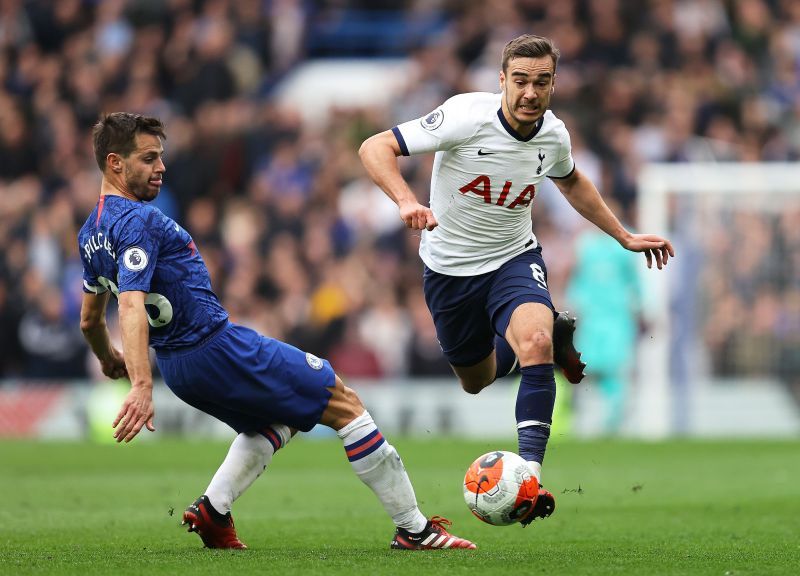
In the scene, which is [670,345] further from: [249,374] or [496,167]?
[249,374]

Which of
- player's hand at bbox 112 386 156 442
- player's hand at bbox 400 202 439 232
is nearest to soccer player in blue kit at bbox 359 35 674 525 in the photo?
player's hand at bbox 400 202 439 232

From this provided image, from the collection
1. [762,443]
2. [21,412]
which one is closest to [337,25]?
[21,412]

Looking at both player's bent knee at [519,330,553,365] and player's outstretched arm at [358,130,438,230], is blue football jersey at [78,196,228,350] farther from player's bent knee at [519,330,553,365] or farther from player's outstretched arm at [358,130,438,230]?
player's bent knee at [519,330,553,365]

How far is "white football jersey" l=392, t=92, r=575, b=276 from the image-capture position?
733 centimetres

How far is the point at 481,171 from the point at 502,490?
183 cm

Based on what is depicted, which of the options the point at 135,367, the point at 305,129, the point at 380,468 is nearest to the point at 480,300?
the point at 380,468

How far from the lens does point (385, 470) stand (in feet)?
22.2

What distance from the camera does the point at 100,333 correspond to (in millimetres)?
7133

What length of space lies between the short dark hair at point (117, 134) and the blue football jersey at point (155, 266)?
227mm

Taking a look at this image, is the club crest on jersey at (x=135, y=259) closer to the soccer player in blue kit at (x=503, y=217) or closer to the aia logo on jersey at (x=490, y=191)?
the soccer player in blue kit at (x=503, y=217)

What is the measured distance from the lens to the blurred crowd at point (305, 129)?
1803 centimetres

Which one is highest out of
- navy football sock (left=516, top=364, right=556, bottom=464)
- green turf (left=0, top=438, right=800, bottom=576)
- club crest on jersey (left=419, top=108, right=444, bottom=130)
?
club crest on jersey (left=419, top=108, right=444, bottom=130)

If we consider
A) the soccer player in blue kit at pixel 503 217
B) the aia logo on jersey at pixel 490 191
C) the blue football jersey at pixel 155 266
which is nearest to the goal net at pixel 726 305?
the soccer player in blue kit at pixel 503 217

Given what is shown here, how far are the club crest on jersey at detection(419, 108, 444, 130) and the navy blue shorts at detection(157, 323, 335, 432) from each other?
1.39 m
